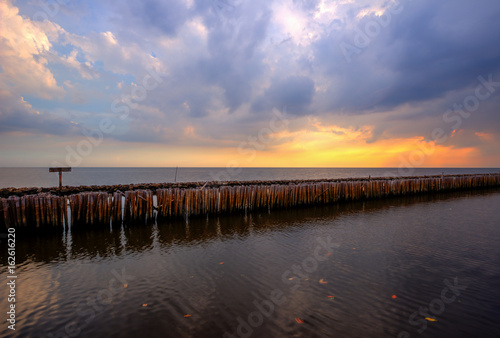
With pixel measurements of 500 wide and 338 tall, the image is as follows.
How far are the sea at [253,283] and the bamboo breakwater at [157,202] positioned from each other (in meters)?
0.55

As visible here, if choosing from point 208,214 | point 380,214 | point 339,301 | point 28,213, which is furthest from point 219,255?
point 380,214

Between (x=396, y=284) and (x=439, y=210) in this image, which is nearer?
(x=396, y=284)

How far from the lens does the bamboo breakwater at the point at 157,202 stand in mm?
9523

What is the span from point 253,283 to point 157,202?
765 centimetres

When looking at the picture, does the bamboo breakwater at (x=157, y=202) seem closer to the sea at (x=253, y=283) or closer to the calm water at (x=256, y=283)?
the sea at (x=253, y=283)

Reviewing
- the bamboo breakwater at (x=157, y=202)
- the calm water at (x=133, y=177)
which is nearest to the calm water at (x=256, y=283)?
the bamboo breakwater at (x=157, y=202)

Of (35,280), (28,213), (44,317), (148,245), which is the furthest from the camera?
(28,213)

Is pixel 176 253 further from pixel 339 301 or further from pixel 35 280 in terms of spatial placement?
pixel 339 301

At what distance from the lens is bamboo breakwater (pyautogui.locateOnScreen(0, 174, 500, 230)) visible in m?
9.52

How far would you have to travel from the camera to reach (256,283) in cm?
580

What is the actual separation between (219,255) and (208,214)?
5.73 metres

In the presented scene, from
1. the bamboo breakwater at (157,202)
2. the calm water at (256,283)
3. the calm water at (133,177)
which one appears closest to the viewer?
the calm water at (256,283)

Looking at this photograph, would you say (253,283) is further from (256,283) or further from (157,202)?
(157,202)

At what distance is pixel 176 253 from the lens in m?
7.84
